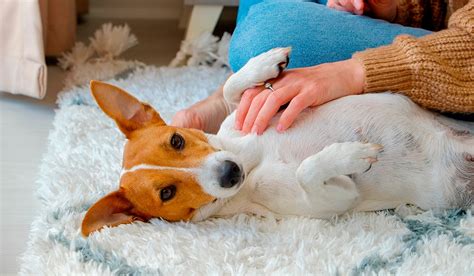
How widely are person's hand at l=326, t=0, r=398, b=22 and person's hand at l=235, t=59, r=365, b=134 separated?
315mm

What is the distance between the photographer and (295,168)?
4.49 feet

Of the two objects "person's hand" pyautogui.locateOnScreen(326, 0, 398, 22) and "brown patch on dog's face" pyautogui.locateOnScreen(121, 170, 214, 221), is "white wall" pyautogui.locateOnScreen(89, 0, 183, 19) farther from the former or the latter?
"brown patch on dog's face" pyautogui.locateOnScreen(121, 170, 214, 221)

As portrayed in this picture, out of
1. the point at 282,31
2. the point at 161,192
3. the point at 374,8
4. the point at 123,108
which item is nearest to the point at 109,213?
the point at 161,192

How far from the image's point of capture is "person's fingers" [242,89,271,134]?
4.58 feet

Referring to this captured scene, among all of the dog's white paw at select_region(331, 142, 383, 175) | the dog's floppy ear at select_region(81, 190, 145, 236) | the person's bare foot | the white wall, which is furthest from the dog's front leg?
the white wall

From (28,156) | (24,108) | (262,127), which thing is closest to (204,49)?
(24,108)

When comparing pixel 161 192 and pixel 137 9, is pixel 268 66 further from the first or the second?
pixel 137 9

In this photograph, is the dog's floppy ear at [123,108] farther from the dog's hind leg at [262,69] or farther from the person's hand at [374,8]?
the person's hand at [374,8]

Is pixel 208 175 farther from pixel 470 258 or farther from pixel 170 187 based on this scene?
pixel 470 258

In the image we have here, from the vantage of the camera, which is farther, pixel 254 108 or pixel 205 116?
pixel 205 116

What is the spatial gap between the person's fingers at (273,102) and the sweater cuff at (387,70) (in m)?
0.16

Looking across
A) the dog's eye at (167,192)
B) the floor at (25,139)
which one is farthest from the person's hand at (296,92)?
the floor at (25,139)

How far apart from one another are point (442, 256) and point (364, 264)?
0.14 m

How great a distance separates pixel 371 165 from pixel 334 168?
0.30 feet
